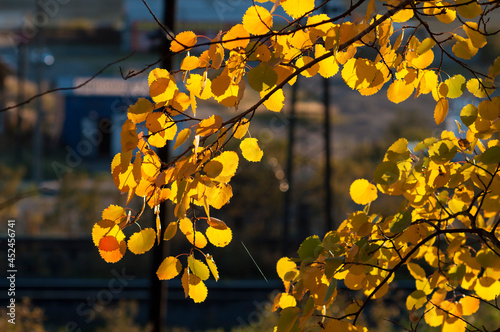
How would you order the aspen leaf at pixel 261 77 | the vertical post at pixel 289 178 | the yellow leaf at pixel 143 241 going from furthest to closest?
the vertical post at pixel 289 178
the yellow leaf at pixel 143 241
the aspen leaf at pixel 261 77

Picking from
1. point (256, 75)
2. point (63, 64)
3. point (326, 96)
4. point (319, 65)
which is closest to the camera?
point (256, 75)

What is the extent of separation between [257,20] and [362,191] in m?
0.45

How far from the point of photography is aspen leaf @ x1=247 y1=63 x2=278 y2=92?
1.01m

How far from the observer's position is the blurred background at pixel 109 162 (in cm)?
642

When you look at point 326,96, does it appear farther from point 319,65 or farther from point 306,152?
point 319,65

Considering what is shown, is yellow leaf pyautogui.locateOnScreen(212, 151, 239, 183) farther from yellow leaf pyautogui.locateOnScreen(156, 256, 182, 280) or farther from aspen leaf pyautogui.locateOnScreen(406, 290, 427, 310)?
aspen leaf pyautogui.locateOnScreen(406, 290, 427, 310)

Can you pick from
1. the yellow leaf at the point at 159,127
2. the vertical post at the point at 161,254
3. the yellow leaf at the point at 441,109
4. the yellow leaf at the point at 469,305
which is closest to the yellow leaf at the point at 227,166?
the yellow leaf at the point at 159,127

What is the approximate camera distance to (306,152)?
31.0 ft

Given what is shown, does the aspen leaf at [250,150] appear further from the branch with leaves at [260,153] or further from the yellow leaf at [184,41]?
the yellow leaf at [184,41]

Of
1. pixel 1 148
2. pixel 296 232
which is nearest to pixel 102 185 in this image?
pixel 1 148

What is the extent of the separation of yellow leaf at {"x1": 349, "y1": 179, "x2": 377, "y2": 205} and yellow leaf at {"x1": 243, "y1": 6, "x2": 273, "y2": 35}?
42 centimetres

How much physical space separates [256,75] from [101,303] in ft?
17.5

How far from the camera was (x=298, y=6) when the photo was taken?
43.9 inches

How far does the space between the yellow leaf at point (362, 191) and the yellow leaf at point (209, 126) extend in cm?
40
